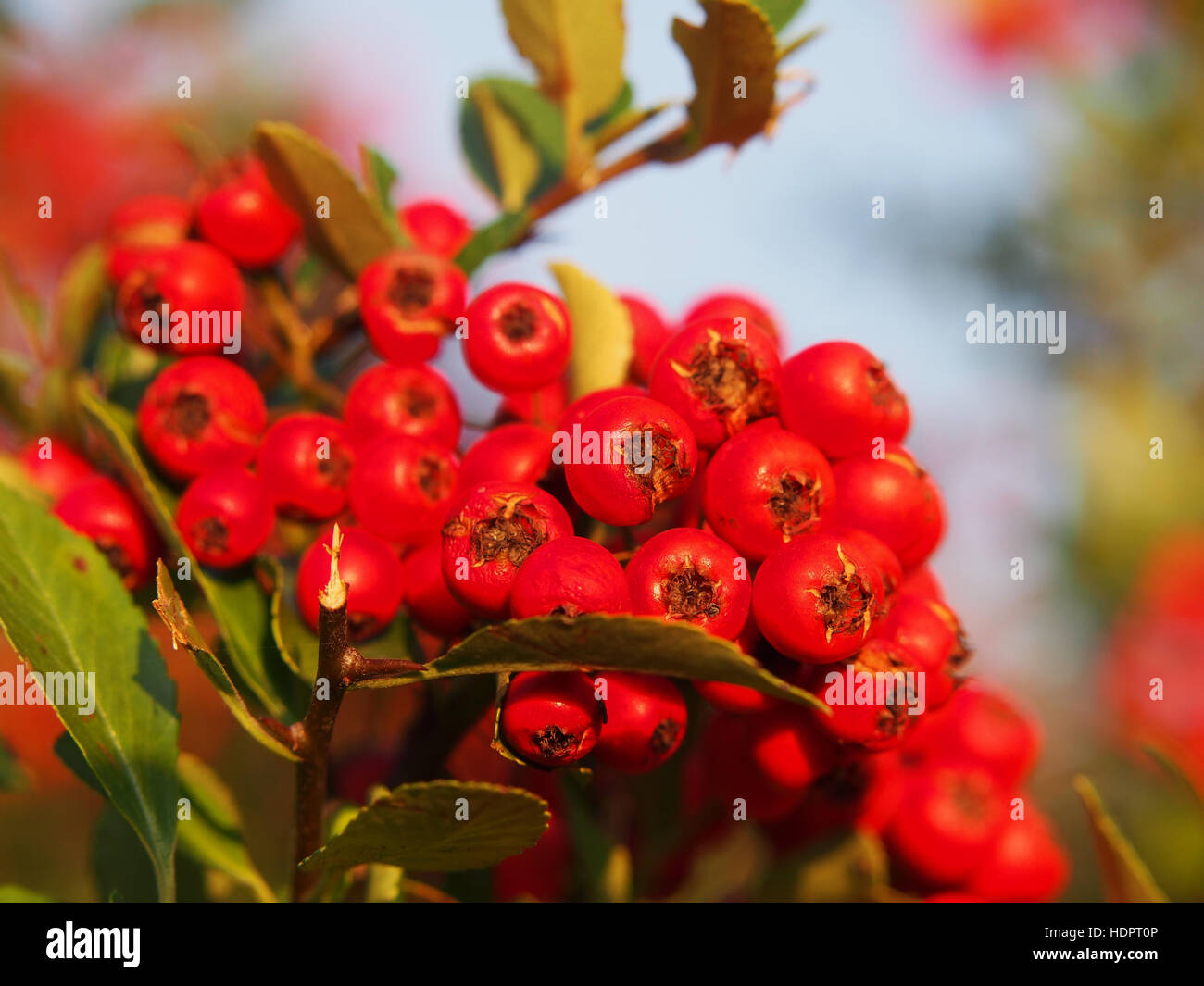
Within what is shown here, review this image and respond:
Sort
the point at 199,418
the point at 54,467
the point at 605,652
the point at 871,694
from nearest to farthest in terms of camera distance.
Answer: the point at 605,652, the point at 871,694, the point at 199,418, the point at 54,467

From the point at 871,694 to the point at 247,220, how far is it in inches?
47.1

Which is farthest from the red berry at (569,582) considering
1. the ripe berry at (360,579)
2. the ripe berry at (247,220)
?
the ripe berry at (247,220)

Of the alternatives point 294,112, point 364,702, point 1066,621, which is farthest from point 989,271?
point 364,702

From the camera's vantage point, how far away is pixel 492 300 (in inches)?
56.9

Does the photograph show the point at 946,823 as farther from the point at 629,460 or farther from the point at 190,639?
the point at 190,639

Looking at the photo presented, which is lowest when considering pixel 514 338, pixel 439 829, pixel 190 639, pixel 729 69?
pixel 439 829

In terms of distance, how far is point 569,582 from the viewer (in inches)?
40.3

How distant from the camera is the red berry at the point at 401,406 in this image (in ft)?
4.62

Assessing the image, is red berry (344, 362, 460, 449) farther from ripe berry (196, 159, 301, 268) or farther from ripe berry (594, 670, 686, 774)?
ripe berry (594, 670, 686, 774)

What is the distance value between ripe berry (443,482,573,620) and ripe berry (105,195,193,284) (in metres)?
0.87

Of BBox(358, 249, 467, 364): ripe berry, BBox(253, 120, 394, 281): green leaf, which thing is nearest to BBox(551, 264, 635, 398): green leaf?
BBox(358, 249, 467, 364): ripe berry

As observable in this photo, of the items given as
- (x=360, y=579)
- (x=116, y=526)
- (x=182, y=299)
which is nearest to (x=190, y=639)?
(x=360, y=579)

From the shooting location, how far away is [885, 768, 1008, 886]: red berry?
1.72m
